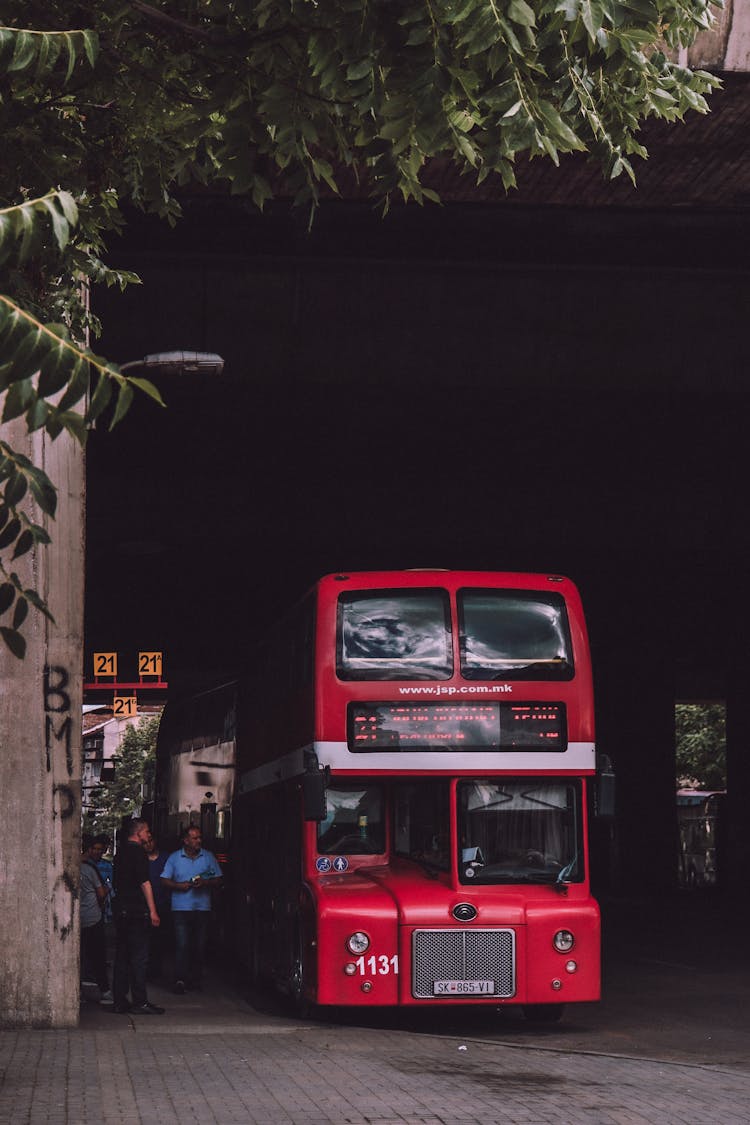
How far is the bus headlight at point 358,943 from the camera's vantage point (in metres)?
13.9

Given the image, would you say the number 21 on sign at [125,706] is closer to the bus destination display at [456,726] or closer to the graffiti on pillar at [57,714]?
the graffiti on pillar at [57,714]

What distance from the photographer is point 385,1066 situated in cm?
1178

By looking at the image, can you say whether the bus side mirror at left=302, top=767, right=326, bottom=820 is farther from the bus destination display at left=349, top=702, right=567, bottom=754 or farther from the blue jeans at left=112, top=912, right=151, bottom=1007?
the blue jeans at left=112, top=912, right=151, bottom=1007

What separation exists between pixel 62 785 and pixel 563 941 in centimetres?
459

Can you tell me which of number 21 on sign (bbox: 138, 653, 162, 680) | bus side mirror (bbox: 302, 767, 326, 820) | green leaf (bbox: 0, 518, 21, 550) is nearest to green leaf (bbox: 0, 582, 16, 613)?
green leaf (bbox: 0, 518, 21, 550)

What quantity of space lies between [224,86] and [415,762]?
7038 millimetres

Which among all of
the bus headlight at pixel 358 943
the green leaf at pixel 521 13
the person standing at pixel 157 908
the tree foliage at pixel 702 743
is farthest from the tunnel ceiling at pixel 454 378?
the tree foliage at pixel 702 743

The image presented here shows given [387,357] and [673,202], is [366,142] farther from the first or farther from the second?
[387,357]

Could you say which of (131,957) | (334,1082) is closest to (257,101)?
(334,1082)

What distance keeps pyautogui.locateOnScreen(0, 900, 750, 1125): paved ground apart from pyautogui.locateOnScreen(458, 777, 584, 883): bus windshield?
1.40 metres

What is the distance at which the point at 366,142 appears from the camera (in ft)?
27.7

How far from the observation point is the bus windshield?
13.9m

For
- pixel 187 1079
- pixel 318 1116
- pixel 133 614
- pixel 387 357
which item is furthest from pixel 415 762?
pixel 133 614

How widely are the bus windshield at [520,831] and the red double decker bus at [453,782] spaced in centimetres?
1
